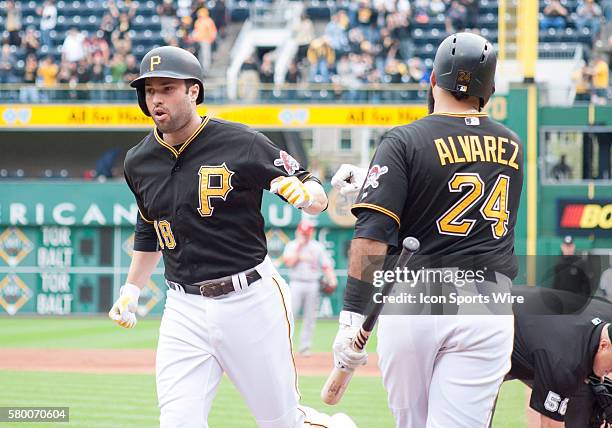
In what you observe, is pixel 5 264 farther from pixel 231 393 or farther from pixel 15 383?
pixel 231 393

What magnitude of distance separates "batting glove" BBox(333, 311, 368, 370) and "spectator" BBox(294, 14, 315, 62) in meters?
20.3

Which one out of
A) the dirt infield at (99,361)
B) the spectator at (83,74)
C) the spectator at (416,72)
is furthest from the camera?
the spectator at (83,74)

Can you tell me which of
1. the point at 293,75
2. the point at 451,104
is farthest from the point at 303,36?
the point at 451,104

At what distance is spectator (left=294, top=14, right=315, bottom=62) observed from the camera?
79.7ft

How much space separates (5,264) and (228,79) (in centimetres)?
619

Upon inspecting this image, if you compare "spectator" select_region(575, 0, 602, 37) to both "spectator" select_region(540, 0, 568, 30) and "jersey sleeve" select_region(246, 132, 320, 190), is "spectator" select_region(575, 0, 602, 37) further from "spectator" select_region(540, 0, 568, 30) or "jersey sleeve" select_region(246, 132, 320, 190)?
"jersey sleeve" select_region(246, 132, 320, 190)

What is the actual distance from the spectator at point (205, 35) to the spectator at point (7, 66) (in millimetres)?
4194

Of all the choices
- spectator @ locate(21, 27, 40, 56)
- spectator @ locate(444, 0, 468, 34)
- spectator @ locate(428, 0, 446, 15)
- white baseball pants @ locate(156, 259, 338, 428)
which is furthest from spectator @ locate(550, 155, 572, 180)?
white baseball pants @ locate(156, 259, 338, 428)

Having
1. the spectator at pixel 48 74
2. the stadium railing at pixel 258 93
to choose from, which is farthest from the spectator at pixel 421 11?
the spectator at pixel 48 74

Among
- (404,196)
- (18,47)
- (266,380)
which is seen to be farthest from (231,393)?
(18,47)

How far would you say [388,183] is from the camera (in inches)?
165

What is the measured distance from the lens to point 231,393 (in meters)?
11.0

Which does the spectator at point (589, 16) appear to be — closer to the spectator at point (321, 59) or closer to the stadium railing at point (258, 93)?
the stadium railing at point (258, 93)

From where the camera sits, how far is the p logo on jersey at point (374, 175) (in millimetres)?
4219
